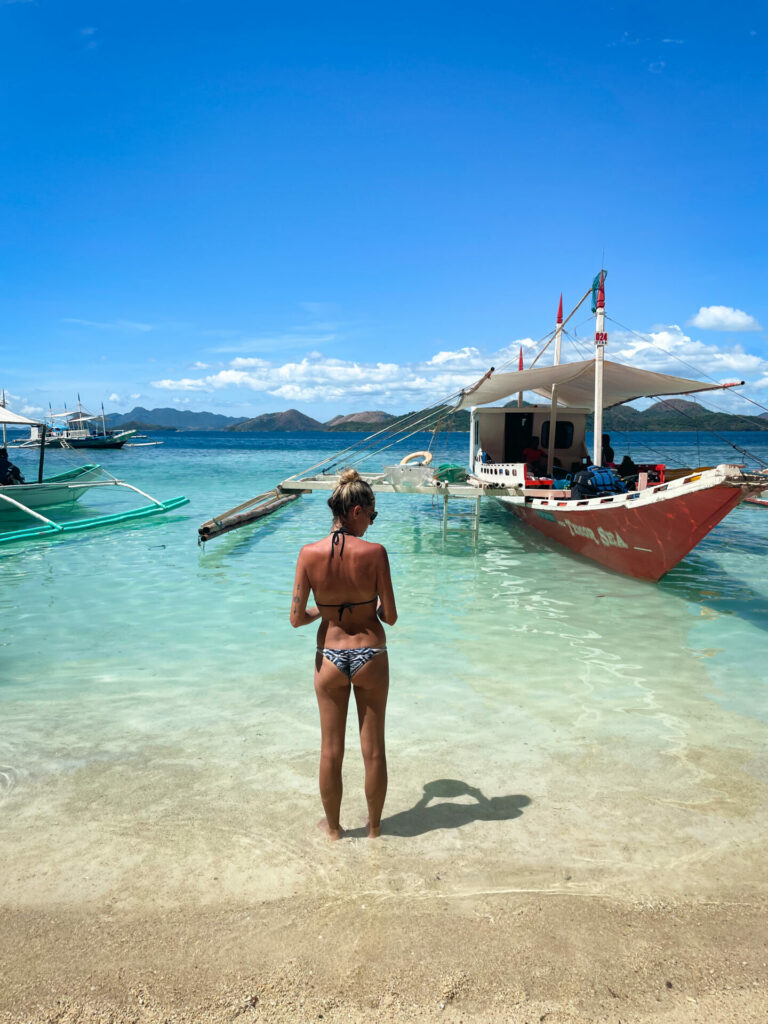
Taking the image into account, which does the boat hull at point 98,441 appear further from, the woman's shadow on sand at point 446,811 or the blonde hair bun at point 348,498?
the blonde hair bun at point 348,498

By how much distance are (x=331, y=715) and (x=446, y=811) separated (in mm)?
1245

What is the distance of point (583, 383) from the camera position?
14953 millimetres

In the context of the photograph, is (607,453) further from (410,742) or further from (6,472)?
(6,472)

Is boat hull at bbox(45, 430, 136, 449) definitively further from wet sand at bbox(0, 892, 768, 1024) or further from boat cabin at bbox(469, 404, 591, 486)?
wet sand at bbox(0, 892, 768, 1024)

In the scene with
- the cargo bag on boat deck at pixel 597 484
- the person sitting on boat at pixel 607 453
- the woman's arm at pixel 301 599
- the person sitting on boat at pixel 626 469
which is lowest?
the woman's arm at pixel 301 599

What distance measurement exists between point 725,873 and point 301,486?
13768mm

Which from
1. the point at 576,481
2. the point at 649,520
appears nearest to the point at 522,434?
the point at 576,481

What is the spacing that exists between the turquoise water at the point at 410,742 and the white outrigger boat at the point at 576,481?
100 centimetres

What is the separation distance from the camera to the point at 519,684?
6176mm

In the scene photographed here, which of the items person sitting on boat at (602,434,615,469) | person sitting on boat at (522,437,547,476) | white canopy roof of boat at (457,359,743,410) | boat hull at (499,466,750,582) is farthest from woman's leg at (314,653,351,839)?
person sitting on boat at (602,434,615,469)

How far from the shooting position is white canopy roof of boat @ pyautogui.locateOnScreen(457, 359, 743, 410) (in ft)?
43.0

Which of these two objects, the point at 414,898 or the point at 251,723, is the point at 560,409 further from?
the point at 414,898

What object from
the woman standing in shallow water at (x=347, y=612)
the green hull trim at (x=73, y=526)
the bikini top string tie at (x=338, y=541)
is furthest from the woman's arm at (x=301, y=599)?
the green hull trim at (x=73, y=526)

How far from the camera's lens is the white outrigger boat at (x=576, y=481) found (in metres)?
9.24
